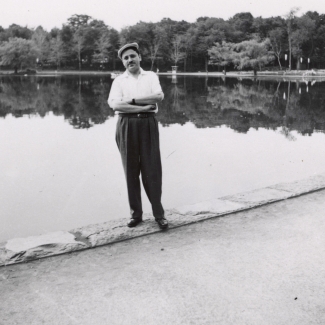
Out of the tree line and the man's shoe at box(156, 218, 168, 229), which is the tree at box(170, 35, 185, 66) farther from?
the man's shoe at box(156, 218, 168, 229)

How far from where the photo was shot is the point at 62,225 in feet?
17.8

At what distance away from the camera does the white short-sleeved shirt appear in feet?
12.4

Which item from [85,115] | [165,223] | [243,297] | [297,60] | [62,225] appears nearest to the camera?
[243,297]

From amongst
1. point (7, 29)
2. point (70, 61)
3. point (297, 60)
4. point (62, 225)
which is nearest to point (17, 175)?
point (62, 225)

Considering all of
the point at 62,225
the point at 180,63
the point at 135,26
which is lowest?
the point at 62,225

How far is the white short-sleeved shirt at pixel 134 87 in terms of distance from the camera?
12.4 feet

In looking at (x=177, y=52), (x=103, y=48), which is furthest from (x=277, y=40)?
(x=103, y=48)

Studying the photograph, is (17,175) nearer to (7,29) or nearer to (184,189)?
(184,189)

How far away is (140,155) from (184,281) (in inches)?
53.2

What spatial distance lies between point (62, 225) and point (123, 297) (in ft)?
9.70

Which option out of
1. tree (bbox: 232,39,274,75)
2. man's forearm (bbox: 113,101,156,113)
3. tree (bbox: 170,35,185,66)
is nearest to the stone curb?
man's forearm (bbox: 113,101,156,113)

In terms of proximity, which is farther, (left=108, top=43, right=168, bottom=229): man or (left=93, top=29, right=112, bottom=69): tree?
(left=93, top=29, right=112, bottom=69): tree

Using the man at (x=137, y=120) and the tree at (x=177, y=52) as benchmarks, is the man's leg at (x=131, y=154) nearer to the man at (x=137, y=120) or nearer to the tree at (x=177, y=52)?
the man at (x=137, y=120)

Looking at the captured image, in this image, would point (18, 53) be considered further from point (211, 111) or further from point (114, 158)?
point (114, 158)
